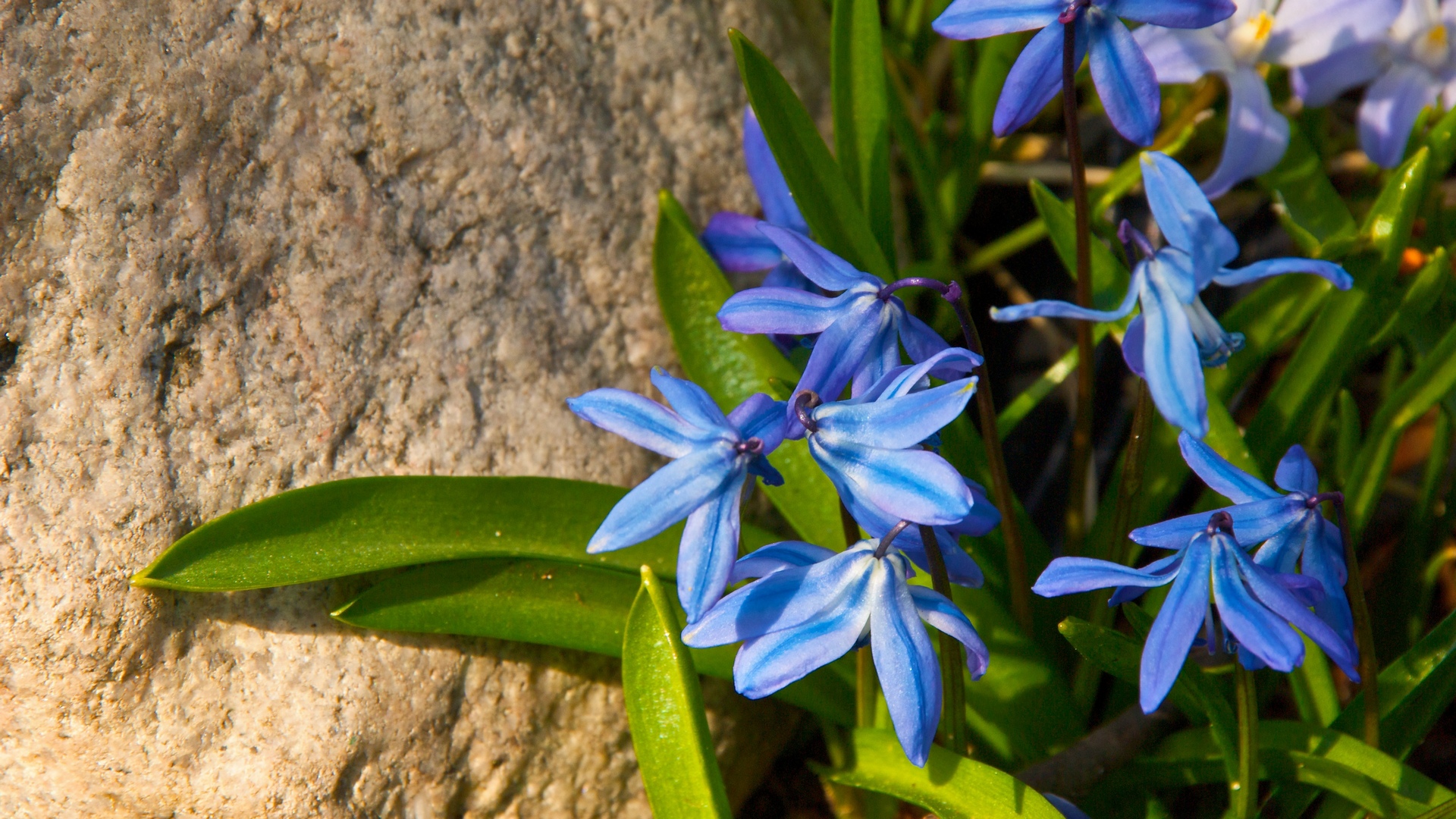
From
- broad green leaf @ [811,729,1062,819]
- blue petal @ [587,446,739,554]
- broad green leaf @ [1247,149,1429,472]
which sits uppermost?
blue petal @ [587,446,739,554]

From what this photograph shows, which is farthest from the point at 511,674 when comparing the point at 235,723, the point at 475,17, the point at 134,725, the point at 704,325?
the point at 475,17

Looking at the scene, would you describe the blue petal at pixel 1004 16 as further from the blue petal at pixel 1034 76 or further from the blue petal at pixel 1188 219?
the blue petal at pixel 1188 219

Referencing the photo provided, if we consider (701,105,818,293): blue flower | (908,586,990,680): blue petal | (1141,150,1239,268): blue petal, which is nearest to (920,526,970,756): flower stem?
(908,586,990,680): blue petal

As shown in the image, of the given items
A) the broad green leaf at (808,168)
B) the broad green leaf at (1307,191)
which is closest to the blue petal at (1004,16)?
the broad green leaf at (808,168)

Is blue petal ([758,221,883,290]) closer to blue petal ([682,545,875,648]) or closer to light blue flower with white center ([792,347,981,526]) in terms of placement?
light blue flower with white center ([792,347,981,526])

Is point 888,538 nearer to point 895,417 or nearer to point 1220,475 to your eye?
point 895,417

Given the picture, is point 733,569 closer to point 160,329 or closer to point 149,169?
point 160,329
